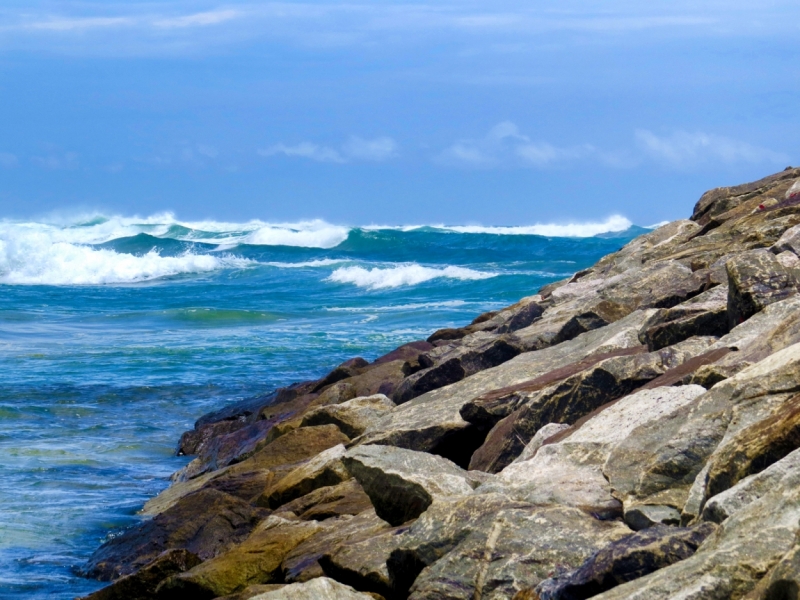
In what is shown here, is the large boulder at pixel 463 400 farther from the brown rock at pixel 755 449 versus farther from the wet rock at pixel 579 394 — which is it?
the brown rock at pixel 755 449

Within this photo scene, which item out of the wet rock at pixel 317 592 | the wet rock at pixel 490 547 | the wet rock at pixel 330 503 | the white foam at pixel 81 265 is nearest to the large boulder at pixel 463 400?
the wet rock at pixel 330 503

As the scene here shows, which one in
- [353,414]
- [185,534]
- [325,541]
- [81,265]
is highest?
[81,265]

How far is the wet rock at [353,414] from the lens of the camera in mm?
7953

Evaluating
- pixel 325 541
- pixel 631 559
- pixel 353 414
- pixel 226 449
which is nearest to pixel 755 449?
pixel 631 559

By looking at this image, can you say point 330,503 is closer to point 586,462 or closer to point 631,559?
point 586,462

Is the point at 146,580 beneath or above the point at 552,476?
A: beneath

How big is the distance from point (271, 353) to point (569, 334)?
9.78m

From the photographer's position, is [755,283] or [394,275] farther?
[394,275]

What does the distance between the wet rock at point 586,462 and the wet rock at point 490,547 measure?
228 mm

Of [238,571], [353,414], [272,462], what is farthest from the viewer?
[353,414]

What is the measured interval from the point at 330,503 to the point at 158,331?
17055mm

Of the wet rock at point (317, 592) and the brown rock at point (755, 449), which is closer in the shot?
the brown rock at point (755, 449)

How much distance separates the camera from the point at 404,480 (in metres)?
4.59

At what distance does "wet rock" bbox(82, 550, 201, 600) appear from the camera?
17.2ft
